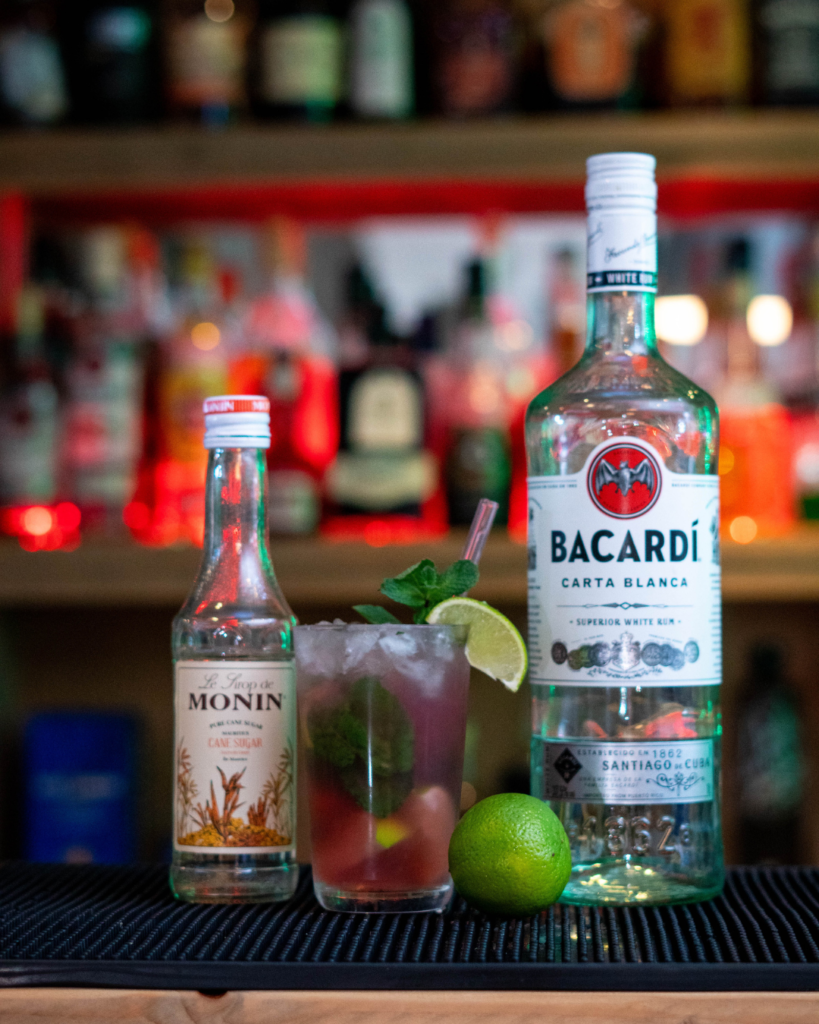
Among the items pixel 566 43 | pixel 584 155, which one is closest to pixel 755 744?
pixel 584 155

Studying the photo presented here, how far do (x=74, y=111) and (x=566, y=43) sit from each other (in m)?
0.65

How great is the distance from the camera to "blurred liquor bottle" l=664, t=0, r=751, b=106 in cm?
163

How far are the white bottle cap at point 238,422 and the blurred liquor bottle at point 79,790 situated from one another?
1069mm

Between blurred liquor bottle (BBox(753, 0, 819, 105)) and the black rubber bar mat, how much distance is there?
3.85 feet

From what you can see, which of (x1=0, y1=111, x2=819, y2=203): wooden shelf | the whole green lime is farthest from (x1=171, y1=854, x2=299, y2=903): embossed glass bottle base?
(x1=0, y1=111, x2=819, y2=203): wooden shelf

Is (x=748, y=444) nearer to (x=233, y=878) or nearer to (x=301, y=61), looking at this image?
(x=301, y=61)

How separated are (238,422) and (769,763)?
1.22 metres

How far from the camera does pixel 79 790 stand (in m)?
1.70

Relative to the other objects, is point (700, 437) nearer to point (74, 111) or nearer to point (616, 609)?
point (616, 609)

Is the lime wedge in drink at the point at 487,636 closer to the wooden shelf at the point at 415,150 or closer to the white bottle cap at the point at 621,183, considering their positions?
the white bottle cap at the point at 621,183

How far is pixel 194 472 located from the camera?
5.49 feet

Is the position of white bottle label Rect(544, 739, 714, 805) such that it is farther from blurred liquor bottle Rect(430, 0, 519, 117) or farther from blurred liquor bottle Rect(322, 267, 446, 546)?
blurred liquor bottle Rect(430, 0, 519, 117)

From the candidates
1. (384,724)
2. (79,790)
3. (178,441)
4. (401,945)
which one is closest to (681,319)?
(178,441)

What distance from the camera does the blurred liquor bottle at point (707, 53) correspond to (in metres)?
1.63
